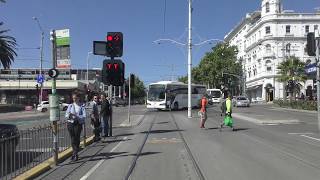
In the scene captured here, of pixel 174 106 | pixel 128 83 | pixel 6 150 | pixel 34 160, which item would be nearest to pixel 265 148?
pixel 34 160

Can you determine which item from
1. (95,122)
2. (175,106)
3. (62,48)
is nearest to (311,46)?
(95,122)

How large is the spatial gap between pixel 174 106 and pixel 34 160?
4735cm

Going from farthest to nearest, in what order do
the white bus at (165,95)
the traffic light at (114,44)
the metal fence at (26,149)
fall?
1. the white bus at (165,95)
2. the traffic light at (114,44)
3. the metal fence at (26,149)

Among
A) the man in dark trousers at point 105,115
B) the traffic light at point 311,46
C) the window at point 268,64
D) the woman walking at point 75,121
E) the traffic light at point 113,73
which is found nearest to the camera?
the woman walking at point 75,121

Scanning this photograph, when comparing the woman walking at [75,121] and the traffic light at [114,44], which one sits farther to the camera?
the traffic light at [114,44]

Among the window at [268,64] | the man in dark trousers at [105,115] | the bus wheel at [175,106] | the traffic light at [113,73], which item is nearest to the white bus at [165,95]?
the bus wheel at [175,106]

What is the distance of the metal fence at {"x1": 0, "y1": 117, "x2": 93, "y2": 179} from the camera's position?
1159 cm

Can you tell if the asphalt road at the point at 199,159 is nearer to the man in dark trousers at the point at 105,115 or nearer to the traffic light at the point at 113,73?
the man in dark trousers at the point at 105,115

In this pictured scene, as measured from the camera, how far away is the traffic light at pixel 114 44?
76.6ft

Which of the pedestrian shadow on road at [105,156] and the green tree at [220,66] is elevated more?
the green tree at [220,66]

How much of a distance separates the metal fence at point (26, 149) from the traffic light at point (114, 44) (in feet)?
21.4

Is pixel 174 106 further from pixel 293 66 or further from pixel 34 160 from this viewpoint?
pixel 34 160

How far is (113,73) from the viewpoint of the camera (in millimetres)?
23625

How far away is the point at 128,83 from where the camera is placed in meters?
34.4
